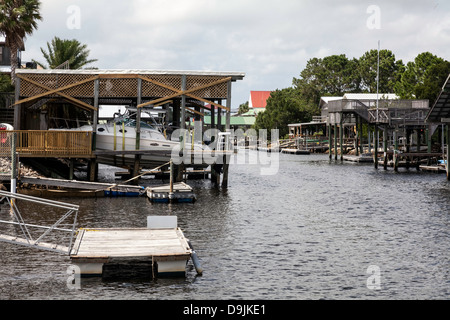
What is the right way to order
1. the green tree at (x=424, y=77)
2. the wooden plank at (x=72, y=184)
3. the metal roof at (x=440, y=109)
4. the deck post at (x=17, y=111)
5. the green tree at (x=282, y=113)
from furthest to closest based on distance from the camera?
the green tree at (x=282, y=113), the green tree at (x=424, y=77), the metal roof at (x=440, y=109), the deck post at (x=17, y=111), the wooden plank at (x=72, y=184)

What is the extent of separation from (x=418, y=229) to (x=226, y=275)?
31.9 ft

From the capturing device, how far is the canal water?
14477mm

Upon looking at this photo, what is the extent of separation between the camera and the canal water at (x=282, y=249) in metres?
14.5

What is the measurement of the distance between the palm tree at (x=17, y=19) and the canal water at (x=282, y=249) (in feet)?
88.8

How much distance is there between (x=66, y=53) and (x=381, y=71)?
84.5 m

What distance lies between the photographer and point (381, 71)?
131 meters

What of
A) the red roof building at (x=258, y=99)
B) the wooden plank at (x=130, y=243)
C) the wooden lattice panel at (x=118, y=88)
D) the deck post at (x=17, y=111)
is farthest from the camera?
the red roof building at (x=258, y=99)

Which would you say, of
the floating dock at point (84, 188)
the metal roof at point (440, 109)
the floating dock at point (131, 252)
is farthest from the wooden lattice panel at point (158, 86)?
the floating dock at point (131, 252)

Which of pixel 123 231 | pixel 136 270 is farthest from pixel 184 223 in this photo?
pixel 136 270

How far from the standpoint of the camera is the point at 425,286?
1504 cm

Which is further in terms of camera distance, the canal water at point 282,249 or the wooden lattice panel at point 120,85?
the wooden lattice panel at point 120,85

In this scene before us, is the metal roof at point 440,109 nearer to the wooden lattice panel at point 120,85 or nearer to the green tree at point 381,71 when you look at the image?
the wooden lattice panel at point 120,85

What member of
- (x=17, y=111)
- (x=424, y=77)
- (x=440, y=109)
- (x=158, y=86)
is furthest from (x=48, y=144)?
(x=424, y=77)
